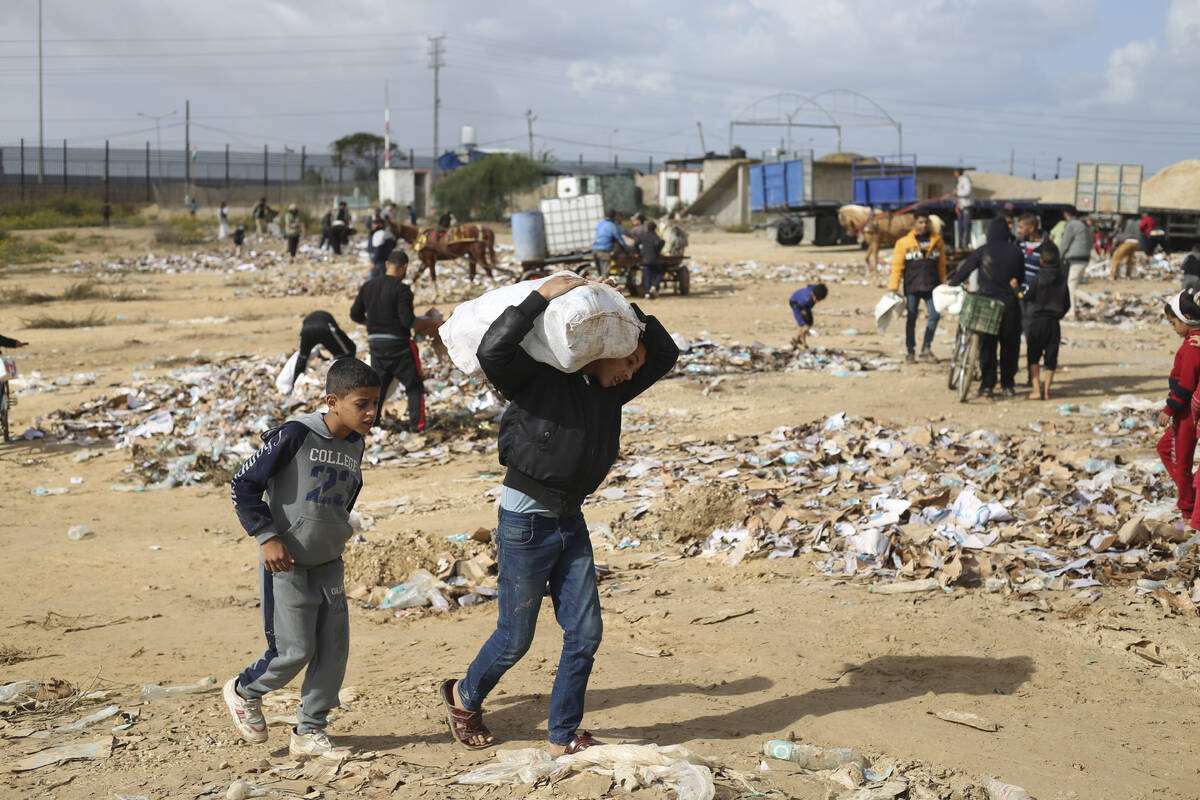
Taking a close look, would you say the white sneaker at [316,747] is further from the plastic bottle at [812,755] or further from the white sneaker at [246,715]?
the plastic bottle at [812,755]

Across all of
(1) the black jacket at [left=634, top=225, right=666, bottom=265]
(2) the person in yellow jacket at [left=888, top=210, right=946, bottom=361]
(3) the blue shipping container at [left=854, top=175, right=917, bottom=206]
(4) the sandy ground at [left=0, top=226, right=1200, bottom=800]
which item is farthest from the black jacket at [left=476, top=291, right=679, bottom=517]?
(3) the blue shipping container at [left=854, top=175, right=917, bottom=206]

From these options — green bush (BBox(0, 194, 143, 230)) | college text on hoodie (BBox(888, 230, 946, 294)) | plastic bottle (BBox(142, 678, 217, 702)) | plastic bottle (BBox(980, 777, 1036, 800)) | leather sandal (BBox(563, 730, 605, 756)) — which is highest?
green bush (BBox(0, 194, 143, 230))

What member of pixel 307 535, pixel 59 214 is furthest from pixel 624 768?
pixel 59 214

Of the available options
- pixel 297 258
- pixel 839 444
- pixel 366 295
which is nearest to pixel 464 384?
pixel 366 295

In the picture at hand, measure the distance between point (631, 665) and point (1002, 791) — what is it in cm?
182

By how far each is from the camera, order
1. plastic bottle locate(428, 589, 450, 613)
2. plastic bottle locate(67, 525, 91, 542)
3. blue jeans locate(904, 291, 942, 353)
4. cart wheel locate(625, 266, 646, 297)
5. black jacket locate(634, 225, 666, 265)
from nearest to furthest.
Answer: plastic bottle locate(428, 589, 450, 613) → plastic bottle locate(67, 525, 91, 542) → blue jeans locate(904, 291, 942, 353) → black jacket locate(634, 225, 666, 265) → cart wheel locate(625, 266, 646, 297)

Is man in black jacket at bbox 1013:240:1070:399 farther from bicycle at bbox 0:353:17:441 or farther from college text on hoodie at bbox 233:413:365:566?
bicycle at bbox 0:353:17:441

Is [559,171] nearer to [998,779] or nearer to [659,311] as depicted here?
[659,311]

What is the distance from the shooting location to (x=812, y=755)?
3.83 metres

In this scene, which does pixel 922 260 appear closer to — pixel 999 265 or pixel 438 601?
pixel 999 265

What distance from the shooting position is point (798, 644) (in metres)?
5.13

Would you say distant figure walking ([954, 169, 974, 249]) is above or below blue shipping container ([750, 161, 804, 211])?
below

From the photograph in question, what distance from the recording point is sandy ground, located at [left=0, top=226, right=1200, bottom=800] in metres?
3.81

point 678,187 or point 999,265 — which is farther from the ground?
point 678,187
